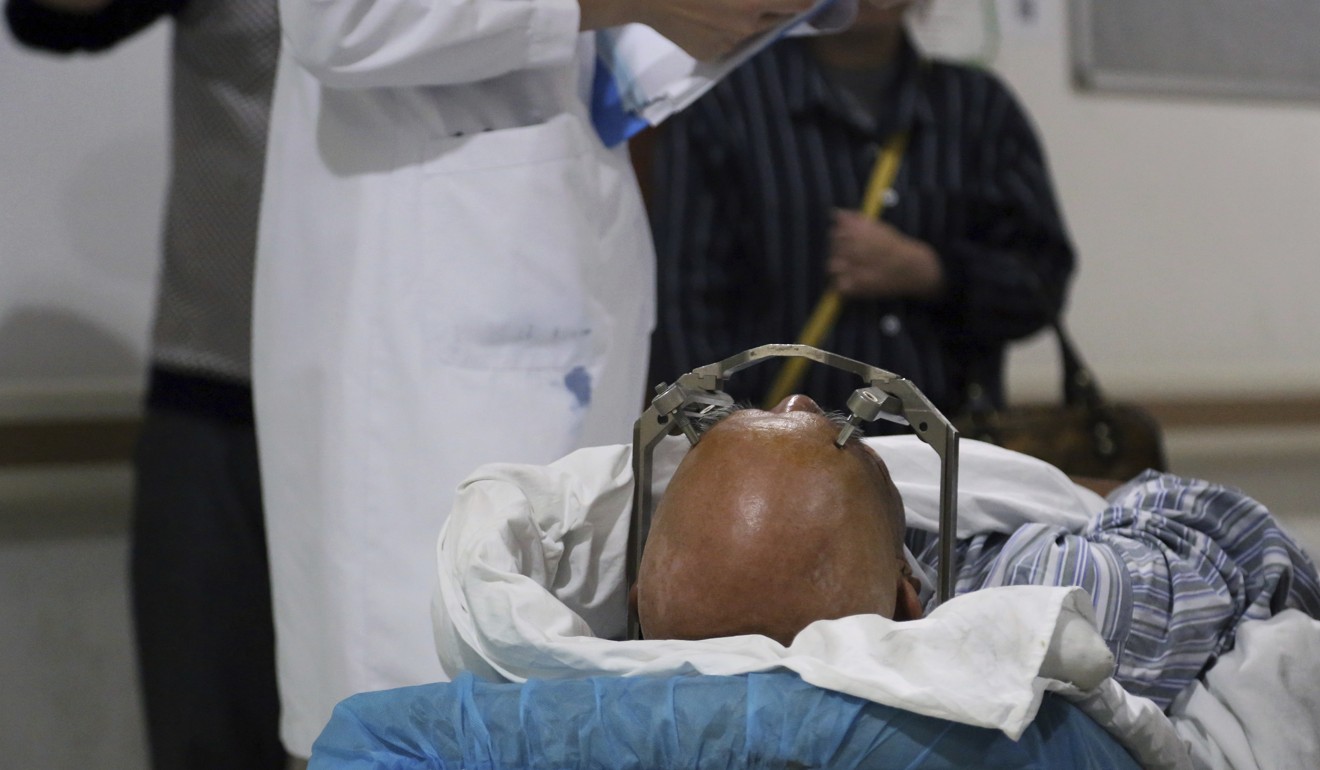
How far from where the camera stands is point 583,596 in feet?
2.18

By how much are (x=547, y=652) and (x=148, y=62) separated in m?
1.44

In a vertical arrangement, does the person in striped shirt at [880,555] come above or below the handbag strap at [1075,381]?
above

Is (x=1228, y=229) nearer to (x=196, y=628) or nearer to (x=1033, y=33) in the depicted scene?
(x=1033, y=33)

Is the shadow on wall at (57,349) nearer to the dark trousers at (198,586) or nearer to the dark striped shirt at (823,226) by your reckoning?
the dark trousers at (198,586)

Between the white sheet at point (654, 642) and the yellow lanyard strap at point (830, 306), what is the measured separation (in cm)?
75

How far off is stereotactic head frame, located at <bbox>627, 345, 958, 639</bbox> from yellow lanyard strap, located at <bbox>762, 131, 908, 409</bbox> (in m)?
0.75

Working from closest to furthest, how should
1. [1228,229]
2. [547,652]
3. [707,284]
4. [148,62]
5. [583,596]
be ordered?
[547,652] < [583,596] < [707,284] < [148,62] < [1228,229]

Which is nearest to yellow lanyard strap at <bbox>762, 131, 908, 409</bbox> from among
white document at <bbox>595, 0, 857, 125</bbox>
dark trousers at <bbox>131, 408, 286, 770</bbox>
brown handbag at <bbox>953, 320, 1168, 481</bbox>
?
brown handbag at <bbox>953, 320, 1168, 481</bbox>

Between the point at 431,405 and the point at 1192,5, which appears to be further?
the point at 1192,5

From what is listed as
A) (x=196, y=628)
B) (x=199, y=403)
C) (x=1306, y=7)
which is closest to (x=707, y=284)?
(x=199, y=403)

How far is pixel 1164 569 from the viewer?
66 centimetres

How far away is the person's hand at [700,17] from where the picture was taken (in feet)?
2.98

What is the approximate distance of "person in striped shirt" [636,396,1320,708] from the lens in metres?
0.54

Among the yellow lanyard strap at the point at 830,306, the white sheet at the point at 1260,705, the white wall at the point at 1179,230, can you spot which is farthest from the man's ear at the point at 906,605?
the white wall at the point at 1179,230
